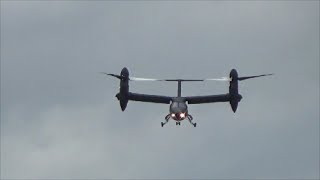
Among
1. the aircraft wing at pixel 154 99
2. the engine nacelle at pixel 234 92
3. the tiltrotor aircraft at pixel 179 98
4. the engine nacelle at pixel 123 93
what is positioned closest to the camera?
the tiltrotor aircraft at pixel 179 98

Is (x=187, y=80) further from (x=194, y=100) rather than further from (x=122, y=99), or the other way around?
(x=122, y=99)

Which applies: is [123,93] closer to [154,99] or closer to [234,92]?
[154,99]

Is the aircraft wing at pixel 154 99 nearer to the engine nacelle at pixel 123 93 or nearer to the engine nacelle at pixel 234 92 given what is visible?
the engine nacelle at pixel 123 93

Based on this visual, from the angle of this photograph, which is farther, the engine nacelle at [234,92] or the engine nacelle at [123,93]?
the engine nacelle at [234,92]

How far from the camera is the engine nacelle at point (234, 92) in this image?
87.9m

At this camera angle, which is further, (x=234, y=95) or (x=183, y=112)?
(x=234, y=95)

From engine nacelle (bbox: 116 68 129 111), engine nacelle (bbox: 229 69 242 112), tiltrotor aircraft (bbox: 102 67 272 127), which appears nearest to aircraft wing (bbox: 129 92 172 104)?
tiltrotor aircraft (bbox: 102 67 272 127)

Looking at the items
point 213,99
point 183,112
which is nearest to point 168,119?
point 183,112

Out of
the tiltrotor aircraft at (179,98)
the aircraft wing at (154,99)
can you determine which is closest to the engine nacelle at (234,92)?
→ the tiltrotor aircraft at (179,98)

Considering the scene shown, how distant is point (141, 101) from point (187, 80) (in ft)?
26.2

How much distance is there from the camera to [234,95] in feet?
289

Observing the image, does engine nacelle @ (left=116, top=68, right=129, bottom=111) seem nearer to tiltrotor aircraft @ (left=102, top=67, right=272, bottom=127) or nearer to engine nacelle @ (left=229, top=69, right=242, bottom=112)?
tiltrotor aircraft @ (left=102, top=67, right=272, bottom=127)

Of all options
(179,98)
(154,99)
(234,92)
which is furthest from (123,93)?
(234,92)

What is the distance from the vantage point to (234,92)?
8838cm
